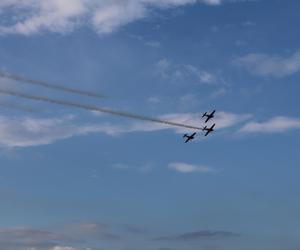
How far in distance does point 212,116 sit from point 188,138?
14107mm

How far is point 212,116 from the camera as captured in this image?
138 m

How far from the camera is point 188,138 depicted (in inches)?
5344
